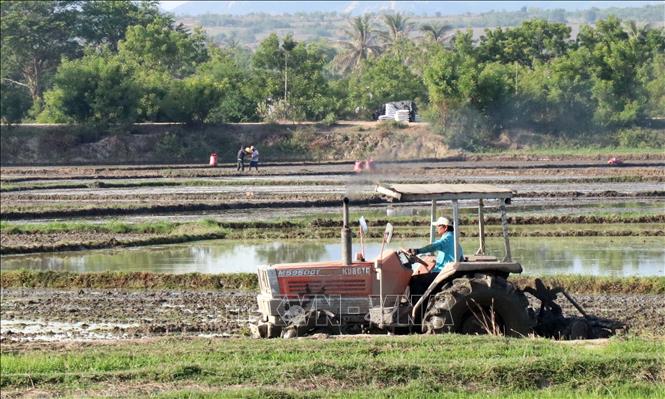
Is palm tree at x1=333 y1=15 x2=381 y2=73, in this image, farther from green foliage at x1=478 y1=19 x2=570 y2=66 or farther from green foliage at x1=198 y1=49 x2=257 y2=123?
green foliage at x1=198 y1=49 x2=257 y2=123

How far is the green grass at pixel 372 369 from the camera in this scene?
10.7 metres

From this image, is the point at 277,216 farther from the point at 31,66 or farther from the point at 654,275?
the point at 31,66

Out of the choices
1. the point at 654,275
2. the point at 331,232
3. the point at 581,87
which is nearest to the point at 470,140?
the point at 581,87

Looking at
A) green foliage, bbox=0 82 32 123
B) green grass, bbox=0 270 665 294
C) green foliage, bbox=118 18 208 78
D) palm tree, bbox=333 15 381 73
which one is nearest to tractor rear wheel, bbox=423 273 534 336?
green grass, bbox=0 270 665 294

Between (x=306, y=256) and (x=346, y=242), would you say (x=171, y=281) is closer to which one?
(x=306, y=256)

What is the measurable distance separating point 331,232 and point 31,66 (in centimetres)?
5727

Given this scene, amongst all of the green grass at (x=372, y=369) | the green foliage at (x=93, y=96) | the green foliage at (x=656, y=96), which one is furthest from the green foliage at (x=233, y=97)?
the green grass at (x=372, y=369)

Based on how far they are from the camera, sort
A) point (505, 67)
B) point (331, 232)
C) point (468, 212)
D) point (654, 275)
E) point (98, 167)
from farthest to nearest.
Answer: point (505, 67) < point (98, 167) < point (468, 212) < point (331, 232) < point (654, 275)

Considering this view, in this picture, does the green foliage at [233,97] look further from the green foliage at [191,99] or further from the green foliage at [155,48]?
the green foliage at [155,48]

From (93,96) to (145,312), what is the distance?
48.0 metres

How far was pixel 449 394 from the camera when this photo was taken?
10469 mm

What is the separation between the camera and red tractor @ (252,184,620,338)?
13.4m

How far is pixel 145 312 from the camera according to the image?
18.1 meters

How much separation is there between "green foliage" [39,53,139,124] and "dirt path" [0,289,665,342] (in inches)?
1729
